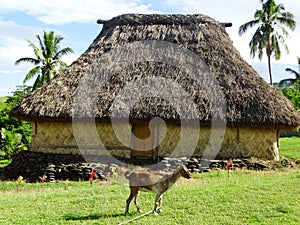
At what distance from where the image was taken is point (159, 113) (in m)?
13.3

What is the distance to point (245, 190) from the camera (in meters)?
8.76

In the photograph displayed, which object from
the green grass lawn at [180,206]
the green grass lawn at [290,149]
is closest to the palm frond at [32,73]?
the green grass lawn at [290,149]

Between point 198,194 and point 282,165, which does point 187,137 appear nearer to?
point 282,165

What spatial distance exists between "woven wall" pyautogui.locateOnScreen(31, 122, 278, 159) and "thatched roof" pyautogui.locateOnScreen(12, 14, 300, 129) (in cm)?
66

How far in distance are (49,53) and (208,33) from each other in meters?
14.2

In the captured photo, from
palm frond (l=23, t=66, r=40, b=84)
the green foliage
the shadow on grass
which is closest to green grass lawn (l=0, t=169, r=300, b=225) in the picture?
the shadow on grass

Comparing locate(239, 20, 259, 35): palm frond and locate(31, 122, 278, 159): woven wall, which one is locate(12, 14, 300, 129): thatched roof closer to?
locate(31, 122, 278, 159): woven wall

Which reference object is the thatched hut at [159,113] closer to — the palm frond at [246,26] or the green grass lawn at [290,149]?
the green grass lawn at [290,149]

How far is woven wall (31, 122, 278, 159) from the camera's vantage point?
45.3ft

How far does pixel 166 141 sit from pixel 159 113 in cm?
121

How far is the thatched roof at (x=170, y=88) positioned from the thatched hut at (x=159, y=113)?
0.03 metres

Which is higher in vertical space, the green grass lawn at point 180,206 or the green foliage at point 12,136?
the green foliage at point 12,136

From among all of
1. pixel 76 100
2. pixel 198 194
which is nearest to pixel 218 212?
pixel 198 194

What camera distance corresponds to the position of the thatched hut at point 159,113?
1344 centimetres
